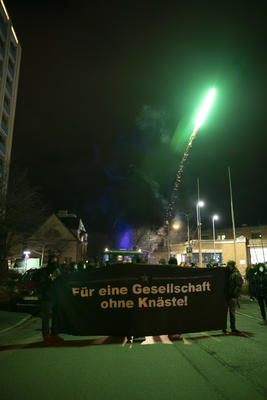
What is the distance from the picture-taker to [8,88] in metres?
47.0

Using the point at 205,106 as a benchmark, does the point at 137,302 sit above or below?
below

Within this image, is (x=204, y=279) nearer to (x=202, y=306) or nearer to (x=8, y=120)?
(x=202, y=306)

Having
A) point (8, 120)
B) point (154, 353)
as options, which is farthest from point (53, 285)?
point (8, 120)

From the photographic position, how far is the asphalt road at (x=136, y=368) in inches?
173

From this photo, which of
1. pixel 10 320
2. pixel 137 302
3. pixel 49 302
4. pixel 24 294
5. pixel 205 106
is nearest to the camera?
pixel 137 302

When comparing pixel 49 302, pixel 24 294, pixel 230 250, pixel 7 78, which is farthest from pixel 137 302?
pixel 7 78

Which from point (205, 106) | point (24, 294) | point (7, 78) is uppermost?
point (7, 78)

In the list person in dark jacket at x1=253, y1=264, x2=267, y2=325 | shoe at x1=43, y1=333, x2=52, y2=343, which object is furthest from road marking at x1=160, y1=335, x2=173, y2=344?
person in dark jacket at x1=253, y1=264, x2=267, y2=325

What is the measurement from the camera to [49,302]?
7363 mm

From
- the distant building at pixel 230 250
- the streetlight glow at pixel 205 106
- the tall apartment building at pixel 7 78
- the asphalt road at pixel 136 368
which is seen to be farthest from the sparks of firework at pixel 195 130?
the tall apartment building at pixel 7 78

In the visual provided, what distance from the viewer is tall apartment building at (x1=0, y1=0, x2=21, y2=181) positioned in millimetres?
44047

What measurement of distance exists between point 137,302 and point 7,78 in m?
48.3

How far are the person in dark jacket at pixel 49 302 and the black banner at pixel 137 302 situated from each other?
164mm

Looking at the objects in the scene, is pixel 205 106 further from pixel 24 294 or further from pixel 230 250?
pixel 230 250
